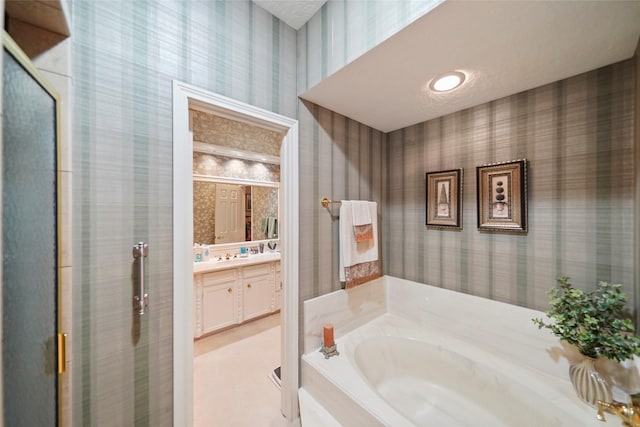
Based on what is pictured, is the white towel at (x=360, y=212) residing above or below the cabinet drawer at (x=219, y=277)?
above

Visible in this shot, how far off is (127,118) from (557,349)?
253 cm

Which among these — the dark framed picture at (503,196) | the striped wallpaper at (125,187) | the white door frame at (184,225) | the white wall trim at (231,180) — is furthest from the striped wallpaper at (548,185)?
the white wall trim at (231,180)

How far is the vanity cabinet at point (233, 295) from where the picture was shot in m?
2.47

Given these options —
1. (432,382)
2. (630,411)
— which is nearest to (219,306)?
(432,382)

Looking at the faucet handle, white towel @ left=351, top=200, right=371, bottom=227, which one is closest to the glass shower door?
white towel @ left=351, top=200, right=371, bottom=227

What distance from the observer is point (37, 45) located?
81cm

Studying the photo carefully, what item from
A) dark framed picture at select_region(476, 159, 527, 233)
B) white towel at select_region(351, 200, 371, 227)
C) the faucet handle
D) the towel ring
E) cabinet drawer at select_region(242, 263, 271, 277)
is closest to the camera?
the faucet handle

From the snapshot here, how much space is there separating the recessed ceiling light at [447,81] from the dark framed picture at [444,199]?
2.02ft

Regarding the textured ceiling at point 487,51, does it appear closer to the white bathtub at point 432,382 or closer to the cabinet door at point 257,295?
the white bathtub at point 432,382

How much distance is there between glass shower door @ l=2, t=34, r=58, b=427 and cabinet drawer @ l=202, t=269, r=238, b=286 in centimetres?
169

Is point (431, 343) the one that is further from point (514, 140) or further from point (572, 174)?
point (514, 140)

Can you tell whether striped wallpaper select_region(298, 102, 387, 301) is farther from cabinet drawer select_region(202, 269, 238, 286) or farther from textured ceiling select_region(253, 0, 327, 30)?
cabinet drawer select_region(202, 269, 238, 286)

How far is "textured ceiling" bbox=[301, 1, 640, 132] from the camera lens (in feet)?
2.86

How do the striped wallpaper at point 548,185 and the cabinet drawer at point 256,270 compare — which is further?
the cabinet drawer at point 256,270
